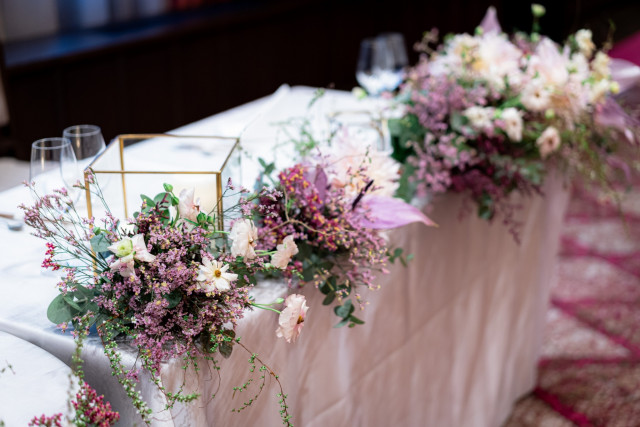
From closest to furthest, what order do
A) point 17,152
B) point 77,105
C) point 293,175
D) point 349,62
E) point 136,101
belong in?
1. point 293,175
2. point 17,152
3. point 77,105
4. point 136,101
5. point 349,62

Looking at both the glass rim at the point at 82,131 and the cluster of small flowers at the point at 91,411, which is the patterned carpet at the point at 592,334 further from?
the cluster of small flowers at the point at 91,411

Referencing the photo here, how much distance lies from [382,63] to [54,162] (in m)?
1.12

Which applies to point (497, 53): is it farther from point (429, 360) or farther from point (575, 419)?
point (575, 419)

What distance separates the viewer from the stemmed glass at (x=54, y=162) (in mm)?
1222

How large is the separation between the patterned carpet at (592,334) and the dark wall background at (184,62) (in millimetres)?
971

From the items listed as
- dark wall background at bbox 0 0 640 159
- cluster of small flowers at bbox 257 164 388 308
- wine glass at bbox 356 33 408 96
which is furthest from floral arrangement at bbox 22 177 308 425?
dark wall background at bbox 0 0 640 159

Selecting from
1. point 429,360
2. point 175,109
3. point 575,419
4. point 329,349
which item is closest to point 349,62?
point 175,109

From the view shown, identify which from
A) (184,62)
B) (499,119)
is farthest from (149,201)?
(184,62)

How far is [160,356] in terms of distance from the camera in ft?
2.85

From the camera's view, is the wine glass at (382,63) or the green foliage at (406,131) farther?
the wine glass at (382,63)

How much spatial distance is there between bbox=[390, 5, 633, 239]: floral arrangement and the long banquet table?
107 millimetres

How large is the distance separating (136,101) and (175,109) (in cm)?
25

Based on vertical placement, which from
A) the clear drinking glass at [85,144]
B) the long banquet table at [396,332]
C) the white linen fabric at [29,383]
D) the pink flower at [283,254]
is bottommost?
the long banquet table at [396,332]

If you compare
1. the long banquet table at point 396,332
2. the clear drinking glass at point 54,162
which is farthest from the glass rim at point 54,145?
the long banquet table at point 396,332
